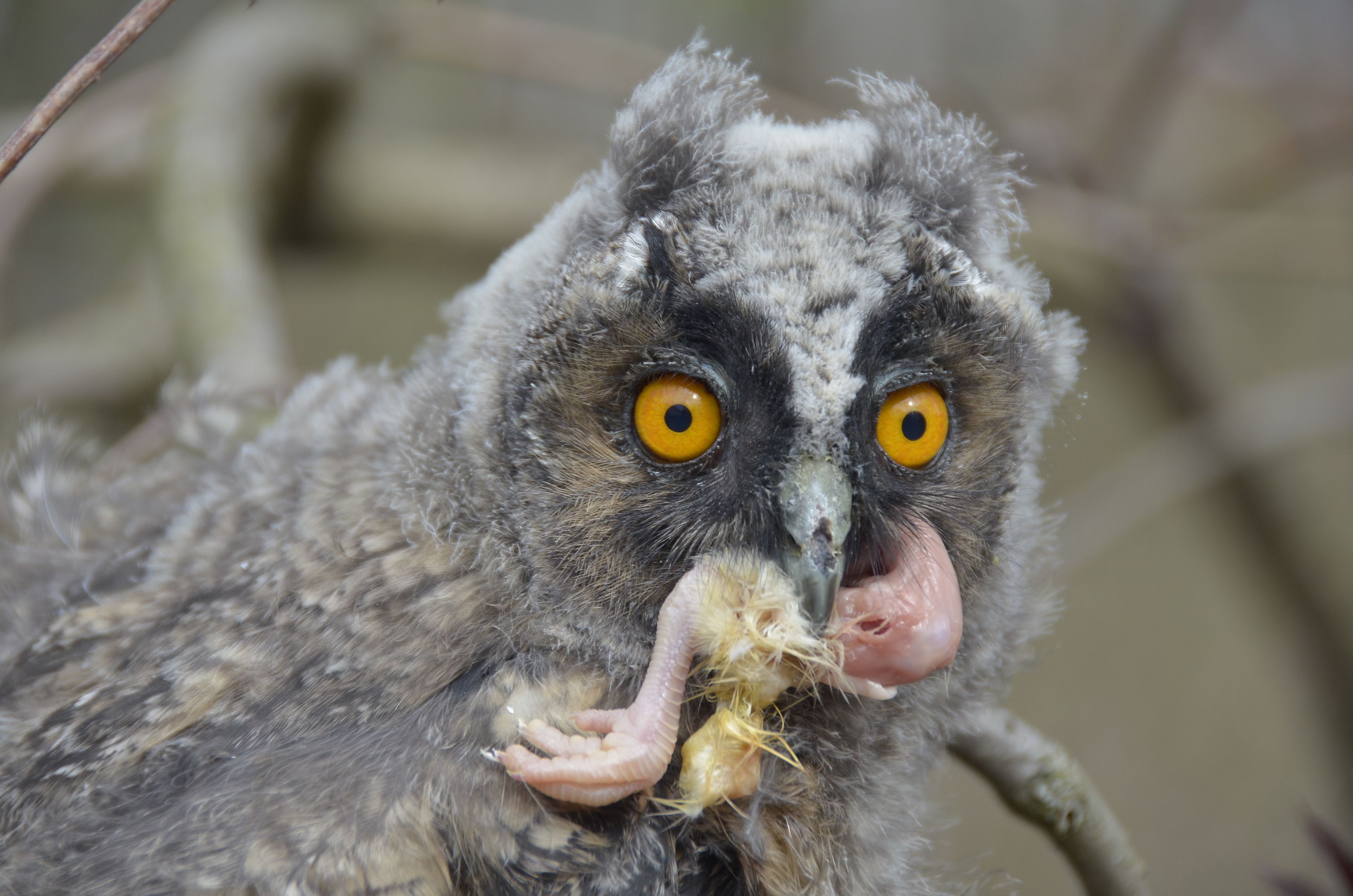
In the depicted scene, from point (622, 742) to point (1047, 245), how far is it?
11.8ft

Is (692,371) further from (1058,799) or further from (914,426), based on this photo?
(1058,799)

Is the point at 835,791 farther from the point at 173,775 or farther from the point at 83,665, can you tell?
the point at 83,665

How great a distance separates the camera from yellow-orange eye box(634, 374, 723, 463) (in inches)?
59.9

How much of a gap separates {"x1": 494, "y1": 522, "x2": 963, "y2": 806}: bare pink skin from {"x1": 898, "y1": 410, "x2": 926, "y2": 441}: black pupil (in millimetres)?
133

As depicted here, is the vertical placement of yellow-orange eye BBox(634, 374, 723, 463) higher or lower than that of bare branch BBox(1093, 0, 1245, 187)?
higher

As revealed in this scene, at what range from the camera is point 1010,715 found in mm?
2092

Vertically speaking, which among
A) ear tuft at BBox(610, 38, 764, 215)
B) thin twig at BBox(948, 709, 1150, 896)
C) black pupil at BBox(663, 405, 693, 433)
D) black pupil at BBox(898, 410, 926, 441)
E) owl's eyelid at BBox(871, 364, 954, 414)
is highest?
ear tuft at BBox(610, 38, 764, 215)

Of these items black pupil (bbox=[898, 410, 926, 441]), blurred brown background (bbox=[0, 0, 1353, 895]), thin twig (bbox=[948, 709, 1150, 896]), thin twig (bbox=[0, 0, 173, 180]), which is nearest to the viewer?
thin twig (bbox=[0, 0, 173, 180])

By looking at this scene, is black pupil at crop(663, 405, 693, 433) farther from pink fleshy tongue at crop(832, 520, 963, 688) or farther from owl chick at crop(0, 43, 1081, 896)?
pink fleshy tongue at crop(832, 520, 963, 688)

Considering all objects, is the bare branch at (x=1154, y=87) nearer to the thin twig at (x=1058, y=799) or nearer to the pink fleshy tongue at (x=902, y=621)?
the thin twig at (x=1058, y=799)

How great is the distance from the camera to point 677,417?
1527mm

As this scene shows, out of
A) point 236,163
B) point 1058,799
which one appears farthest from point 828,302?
point 236,163

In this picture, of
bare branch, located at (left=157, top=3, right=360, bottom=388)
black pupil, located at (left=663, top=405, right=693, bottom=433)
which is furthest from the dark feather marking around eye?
bare branch, located at (left=157, top=3, right=360, bottom=388)

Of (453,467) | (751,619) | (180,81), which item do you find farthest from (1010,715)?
(180,81)
